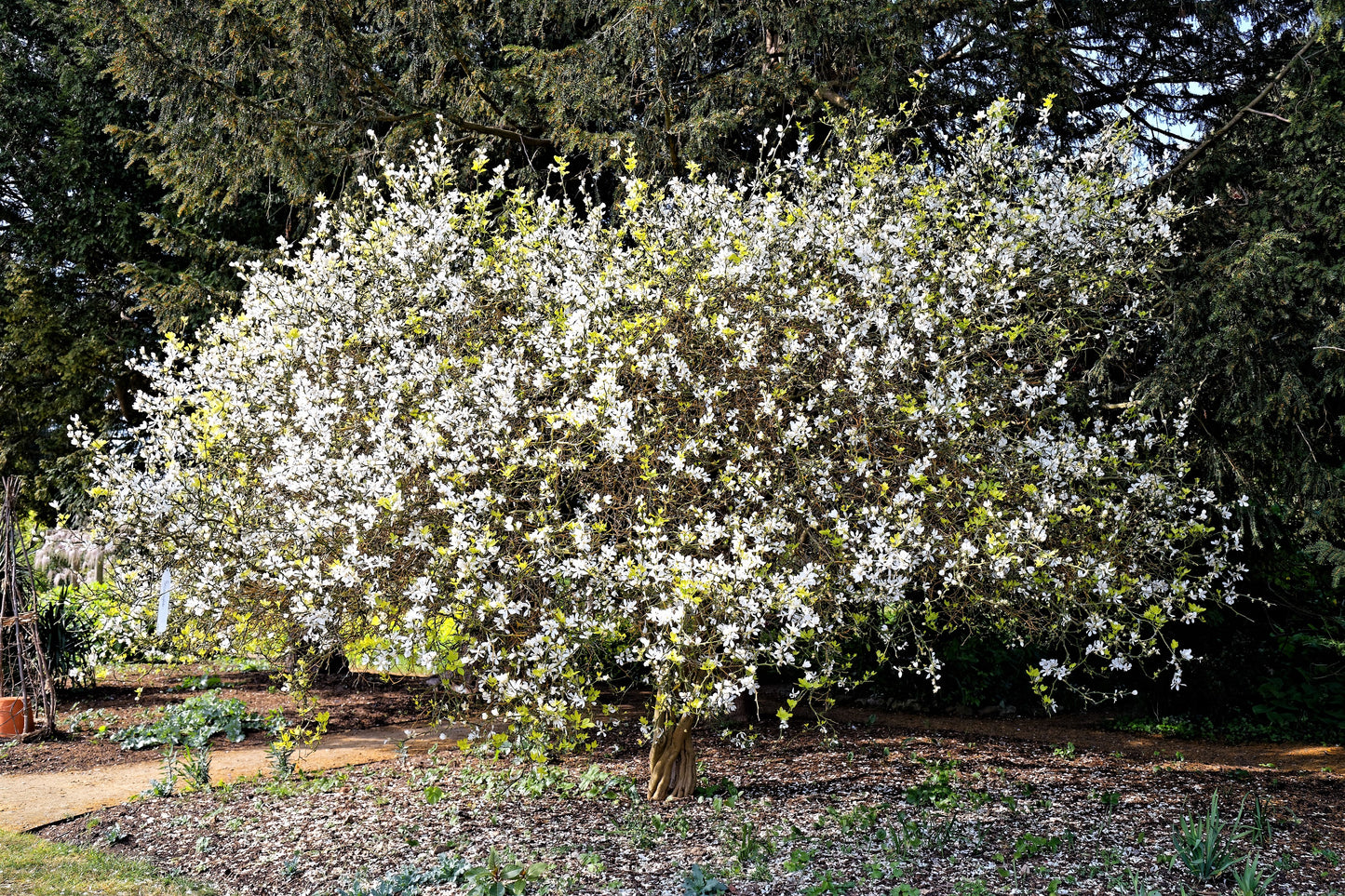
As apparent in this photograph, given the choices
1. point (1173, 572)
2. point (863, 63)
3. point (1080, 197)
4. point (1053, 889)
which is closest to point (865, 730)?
point (1173, 572)

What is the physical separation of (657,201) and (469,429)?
1.90 meters

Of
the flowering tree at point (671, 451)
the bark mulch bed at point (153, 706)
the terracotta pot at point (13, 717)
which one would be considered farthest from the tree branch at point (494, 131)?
the terracotta pot at point (13, 717)

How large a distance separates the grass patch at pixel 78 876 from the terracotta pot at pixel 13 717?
281 centimetres

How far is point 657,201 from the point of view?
16.1ft

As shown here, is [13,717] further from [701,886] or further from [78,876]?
[701,886]

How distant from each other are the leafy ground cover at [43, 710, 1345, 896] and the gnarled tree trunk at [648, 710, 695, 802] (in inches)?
4.6

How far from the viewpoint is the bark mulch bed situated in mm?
6602

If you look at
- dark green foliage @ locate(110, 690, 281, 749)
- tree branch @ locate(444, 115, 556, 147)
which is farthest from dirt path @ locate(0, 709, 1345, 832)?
tree branch @ locate(444, 115, 556, 147)

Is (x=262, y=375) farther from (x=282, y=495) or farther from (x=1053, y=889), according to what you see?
(x=1053, y=889)

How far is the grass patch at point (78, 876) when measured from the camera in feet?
13.0

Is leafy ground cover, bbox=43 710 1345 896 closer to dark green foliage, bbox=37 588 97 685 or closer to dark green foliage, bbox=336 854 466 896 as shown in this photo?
dark green foliage, bbox=336 854 466 896

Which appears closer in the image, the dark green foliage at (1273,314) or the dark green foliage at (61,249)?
the dark green foliage at (1273,314)

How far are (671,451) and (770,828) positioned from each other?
6.49 feet

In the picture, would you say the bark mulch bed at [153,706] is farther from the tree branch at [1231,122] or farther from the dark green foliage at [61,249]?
the tree branch at [1231,122]
